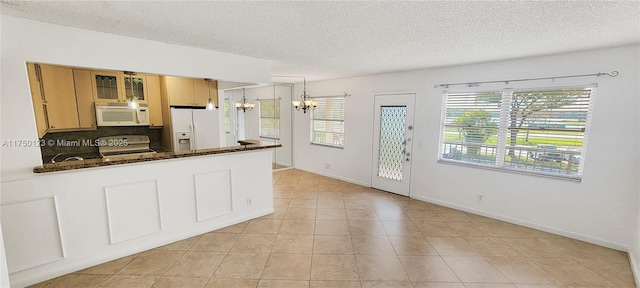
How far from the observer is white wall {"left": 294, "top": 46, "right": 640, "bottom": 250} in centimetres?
280

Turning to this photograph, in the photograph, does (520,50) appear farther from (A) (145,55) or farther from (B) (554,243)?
(A) (145,55)

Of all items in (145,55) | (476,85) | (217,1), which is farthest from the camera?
(476,85)

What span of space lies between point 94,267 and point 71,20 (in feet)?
7.72

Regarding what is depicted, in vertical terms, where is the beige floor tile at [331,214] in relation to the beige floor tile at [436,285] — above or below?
above

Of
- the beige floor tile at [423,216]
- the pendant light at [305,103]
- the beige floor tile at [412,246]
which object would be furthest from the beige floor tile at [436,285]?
the pendant light at [305,103]

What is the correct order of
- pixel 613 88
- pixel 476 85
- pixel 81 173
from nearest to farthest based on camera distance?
pixel 81 173 < pixel 613 88 < pixel 476 85

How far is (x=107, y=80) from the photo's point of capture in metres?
3.86

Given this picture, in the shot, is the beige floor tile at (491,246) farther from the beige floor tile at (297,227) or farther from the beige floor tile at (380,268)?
the beige floor tile at (297,227)

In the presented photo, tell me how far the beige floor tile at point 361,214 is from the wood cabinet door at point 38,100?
3.97 meters

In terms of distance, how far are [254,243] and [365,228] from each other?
4.91 feet

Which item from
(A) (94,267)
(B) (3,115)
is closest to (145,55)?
(B) (3,115)

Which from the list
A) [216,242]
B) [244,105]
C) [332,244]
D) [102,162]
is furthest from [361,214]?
[244,105]

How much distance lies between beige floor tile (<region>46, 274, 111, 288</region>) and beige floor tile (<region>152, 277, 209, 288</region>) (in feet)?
1.79

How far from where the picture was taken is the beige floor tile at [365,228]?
3.29 m
